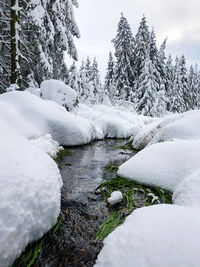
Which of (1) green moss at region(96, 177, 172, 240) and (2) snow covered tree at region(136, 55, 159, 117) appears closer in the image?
(1) green moss at region(96, 177, 172, 240)

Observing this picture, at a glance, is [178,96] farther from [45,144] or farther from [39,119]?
[45,144]

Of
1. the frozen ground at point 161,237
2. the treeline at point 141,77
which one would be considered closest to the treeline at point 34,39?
the frozen ground at point 161,237

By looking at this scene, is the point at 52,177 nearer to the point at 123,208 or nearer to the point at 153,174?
the point at 123,208

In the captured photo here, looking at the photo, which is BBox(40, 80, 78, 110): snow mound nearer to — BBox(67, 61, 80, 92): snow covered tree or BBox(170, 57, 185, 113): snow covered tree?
BBox(67, 61, 80, 92): snow covered tree

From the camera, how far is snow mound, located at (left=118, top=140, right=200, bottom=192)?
2.48 meters

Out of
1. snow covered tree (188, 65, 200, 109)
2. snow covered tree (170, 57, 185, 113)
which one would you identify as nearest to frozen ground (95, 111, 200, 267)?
snow covered tree (170, 57, 185, 113)

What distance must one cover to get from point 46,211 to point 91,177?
168 centimetres

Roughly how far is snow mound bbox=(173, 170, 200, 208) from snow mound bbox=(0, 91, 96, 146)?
3188 millimetres

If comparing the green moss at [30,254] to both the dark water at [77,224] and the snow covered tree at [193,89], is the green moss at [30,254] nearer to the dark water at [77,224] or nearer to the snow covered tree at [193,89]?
the dark water at [77,224]

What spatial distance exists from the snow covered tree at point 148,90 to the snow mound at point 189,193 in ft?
66.3

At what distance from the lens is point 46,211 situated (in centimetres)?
155

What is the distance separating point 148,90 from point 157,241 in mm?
Result: 21238

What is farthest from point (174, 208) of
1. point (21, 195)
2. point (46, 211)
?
point (21, 195)

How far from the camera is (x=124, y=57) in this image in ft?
81.4
